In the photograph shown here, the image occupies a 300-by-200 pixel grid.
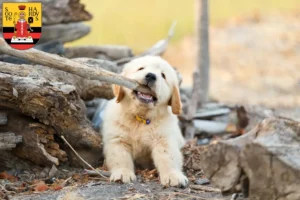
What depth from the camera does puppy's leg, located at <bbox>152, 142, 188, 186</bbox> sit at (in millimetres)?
5434

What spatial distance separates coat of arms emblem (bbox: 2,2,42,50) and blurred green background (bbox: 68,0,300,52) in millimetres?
6050

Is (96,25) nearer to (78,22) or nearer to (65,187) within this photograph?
(78,22)

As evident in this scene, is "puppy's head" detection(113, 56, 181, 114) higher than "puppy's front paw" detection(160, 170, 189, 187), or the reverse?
"puppy's head" detection(113, 56, 181, 114)

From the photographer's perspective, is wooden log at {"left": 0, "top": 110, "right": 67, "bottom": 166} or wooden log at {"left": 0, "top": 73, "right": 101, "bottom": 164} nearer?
wooden log at {"left": 0, "top": 73, "right": 101, "bottom": 164}

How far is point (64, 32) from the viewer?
7.58 meters

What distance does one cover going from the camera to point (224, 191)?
4.32m

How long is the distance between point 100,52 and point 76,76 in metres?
1.39

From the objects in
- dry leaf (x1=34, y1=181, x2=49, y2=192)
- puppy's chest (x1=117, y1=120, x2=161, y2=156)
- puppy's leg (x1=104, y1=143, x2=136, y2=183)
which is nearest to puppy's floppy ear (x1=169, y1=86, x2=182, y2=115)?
puppy's chest (x1=117, y1=120, x2=161, y2=156)

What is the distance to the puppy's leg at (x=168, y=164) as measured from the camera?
543 centimetres

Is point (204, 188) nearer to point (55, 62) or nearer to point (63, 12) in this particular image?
point (55, 62)

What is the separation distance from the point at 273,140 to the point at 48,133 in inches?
99.2

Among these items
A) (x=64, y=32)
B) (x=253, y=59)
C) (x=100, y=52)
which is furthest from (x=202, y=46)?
(x=253, y=59)

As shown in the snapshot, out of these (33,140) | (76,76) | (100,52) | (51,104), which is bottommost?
(33,140)

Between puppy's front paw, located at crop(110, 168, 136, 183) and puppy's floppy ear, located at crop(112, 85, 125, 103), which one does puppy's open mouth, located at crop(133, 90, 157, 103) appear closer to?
puppy's floppy ear, located at crop(112, 85, 125, 103)
